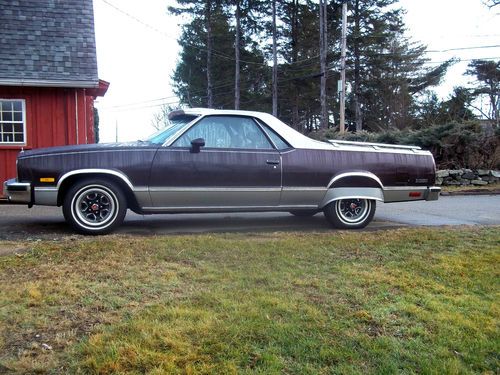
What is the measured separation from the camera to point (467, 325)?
3.25m

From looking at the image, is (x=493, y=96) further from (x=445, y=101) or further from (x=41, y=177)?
(x=41, y=177)

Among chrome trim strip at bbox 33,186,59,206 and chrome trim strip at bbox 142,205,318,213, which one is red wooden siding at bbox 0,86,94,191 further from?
chrome trim strip at bbox 142,205,318,213

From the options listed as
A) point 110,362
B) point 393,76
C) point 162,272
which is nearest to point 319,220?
point 162,272

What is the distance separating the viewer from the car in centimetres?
587

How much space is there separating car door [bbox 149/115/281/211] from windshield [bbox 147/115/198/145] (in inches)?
7.8

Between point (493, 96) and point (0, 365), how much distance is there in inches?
1693

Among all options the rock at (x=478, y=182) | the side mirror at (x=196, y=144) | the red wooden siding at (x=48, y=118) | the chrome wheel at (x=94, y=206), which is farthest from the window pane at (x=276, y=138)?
the rock at (x=478, y=182)

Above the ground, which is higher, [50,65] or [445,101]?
[445,101]

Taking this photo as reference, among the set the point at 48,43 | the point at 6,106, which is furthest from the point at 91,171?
the point at 48,43

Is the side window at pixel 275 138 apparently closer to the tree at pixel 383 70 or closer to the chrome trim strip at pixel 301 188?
the chrome trim strip at pixel 301 188

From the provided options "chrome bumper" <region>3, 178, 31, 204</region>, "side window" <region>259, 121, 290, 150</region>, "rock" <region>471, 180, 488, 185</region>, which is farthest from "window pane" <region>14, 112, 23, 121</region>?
"rock" <region>471, 180, 488, 185</region>

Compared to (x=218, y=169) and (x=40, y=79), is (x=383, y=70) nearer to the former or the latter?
(x=40, y=79)

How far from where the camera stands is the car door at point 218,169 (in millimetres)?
6098

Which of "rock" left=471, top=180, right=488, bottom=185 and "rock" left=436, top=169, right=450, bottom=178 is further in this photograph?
"rock" left=471, top=180, right=488, bottom=185
